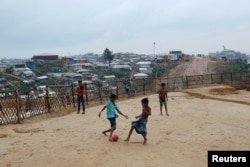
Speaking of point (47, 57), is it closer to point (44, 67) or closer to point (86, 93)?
point (44, 67)

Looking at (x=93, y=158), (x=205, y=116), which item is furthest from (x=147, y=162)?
(x=205, y=116)

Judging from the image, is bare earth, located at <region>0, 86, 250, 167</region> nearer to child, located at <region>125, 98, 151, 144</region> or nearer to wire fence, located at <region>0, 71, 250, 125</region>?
child, located at <region>125, 98, 151, 144</region>

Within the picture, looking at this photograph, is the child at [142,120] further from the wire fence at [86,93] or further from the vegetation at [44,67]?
the vegetation at [44,67]

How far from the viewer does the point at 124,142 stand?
35.8 feet

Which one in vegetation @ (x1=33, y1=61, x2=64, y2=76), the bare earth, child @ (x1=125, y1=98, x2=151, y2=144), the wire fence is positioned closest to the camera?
the bare earth

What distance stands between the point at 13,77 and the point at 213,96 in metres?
38.9

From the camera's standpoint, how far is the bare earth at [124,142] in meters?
9.12

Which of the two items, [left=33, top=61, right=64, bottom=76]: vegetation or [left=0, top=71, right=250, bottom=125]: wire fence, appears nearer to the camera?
[left=0, top=71, right=250, bottom=125]: wire fence

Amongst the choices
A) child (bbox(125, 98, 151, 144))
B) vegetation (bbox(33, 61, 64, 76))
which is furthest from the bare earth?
vegetation (bbox(33, 61, 64, 76))

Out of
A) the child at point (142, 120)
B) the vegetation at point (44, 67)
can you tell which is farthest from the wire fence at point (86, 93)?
the vegetation at point (44, 67)

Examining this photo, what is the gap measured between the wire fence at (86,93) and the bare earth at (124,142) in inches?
42.8

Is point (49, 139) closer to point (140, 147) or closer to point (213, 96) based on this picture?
point (140, 147)

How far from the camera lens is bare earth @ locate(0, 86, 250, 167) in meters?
9.12

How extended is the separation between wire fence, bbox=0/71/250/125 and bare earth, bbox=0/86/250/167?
42.8 inches
